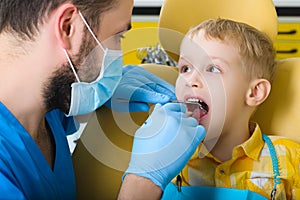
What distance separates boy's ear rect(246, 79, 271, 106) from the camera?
4.96ft

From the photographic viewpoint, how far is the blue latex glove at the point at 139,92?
1.48 metres

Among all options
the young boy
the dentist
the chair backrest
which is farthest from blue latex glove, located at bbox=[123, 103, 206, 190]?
the chair backrest

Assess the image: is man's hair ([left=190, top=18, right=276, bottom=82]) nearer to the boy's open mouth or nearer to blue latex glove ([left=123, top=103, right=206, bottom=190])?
the boy's open mouth

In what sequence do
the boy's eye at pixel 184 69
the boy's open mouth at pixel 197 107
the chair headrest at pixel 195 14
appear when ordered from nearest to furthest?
the boy's open mouth at pixel 197 107 → the boy's eye at pixel 184 69 → the chair headrest at pixel 195 14

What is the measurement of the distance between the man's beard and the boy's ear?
523 millimetres

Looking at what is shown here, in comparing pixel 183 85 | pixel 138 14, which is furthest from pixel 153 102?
pixel 138 14

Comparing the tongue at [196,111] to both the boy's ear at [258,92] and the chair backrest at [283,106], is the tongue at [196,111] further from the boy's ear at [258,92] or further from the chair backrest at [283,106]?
the chair backrest at [283,106]

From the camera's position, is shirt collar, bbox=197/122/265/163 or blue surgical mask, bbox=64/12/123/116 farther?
shirt collar, bbox=197/122/265/163

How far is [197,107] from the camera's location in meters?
1.42

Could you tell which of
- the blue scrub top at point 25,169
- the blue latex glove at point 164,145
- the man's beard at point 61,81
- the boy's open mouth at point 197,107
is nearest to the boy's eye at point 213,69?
the boy's open mouth at point 197,107

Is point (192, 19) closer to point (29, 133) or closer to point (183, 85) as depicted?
point (183, 85)

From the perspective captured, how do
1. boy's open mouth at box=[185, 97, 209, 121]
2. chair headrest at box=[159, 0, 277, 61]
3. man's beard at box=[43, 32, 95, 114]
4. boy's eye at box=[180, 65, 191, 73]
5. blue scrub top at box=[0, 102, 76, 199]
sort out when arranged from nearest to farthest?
blue scrub top at box=[0, 102, 76, 199]
man's beard at box=[43, 32, 95, 114]
boy's open mouth at box=[185, 97, 209, 121]
boy's eye at box=[180, 65, 191, 73]
chair headrest at box=[159, 0, 277, 61]

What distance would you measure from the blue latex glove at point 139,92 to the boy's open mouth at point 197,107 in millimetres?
72

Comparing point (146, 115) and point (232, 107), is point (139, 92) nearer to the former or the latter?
point (146, 115)
